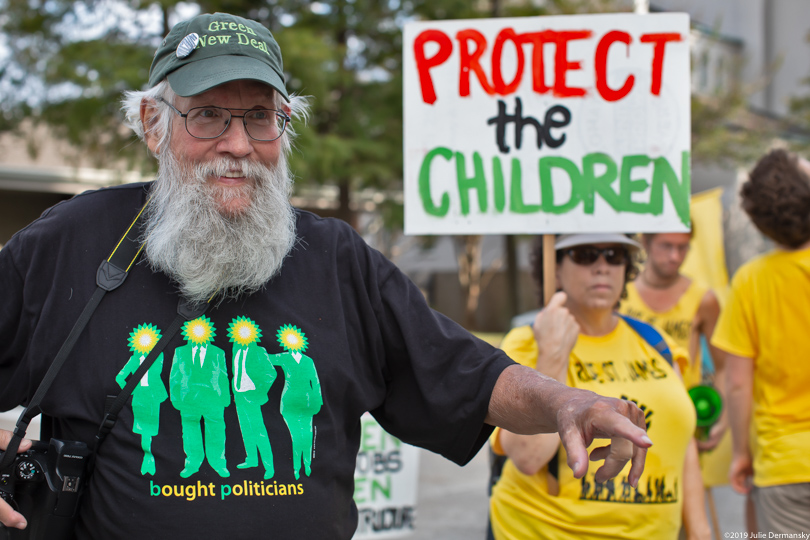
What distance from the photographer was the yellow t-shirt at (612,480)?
2.41 meters

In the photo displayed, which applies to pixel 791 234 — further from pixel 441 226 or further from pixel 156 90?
pixel 156 90

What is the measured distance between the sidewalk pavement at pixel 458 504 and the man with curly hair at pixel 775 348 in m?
2.06

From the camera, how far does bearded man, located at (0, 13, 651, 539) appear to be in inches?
61.5

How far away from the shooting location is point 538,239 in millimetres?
3164

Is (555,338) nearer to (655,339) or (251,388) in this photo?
(655,339)

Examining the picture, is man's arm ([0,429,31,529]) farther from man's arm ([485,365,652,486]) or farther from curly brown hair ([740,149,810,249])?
curly brown hair ([740,149,810,249])

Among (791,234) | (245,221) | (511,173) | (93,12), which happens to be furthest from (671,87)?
(93,12)

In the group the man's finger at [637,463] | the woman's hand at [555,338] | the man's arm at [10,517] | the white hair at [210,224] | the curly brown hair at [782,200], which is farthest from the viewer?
the curly brown hair at [782,200]

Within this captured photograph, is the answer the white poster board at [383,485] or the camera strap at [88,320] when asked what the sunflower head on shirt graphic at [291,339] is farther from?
the white poster board at [383,485]

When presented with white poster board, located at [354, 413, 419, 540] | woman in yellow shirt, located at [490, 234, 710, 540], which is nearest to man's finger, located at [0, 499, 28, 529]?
woman in yellow shirt, located at [490, 234, 710, 540]

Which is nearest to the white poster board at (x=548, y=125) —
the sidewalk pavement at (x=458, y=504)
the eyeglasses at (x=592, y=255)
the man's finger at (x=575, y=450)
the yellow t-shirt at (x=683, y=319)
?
the eyeglasses at (x=592, y=255)

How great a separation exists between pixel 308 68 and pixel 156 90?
292 inches

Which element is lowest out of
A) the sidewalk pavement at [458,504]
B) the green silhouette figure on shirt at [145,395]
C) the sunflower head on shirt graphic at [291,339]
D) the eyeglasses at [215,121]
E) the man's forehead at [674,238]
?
the sidewalk pavement at [458,504]

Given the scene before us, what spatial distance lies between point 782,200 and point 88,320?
2756mm
